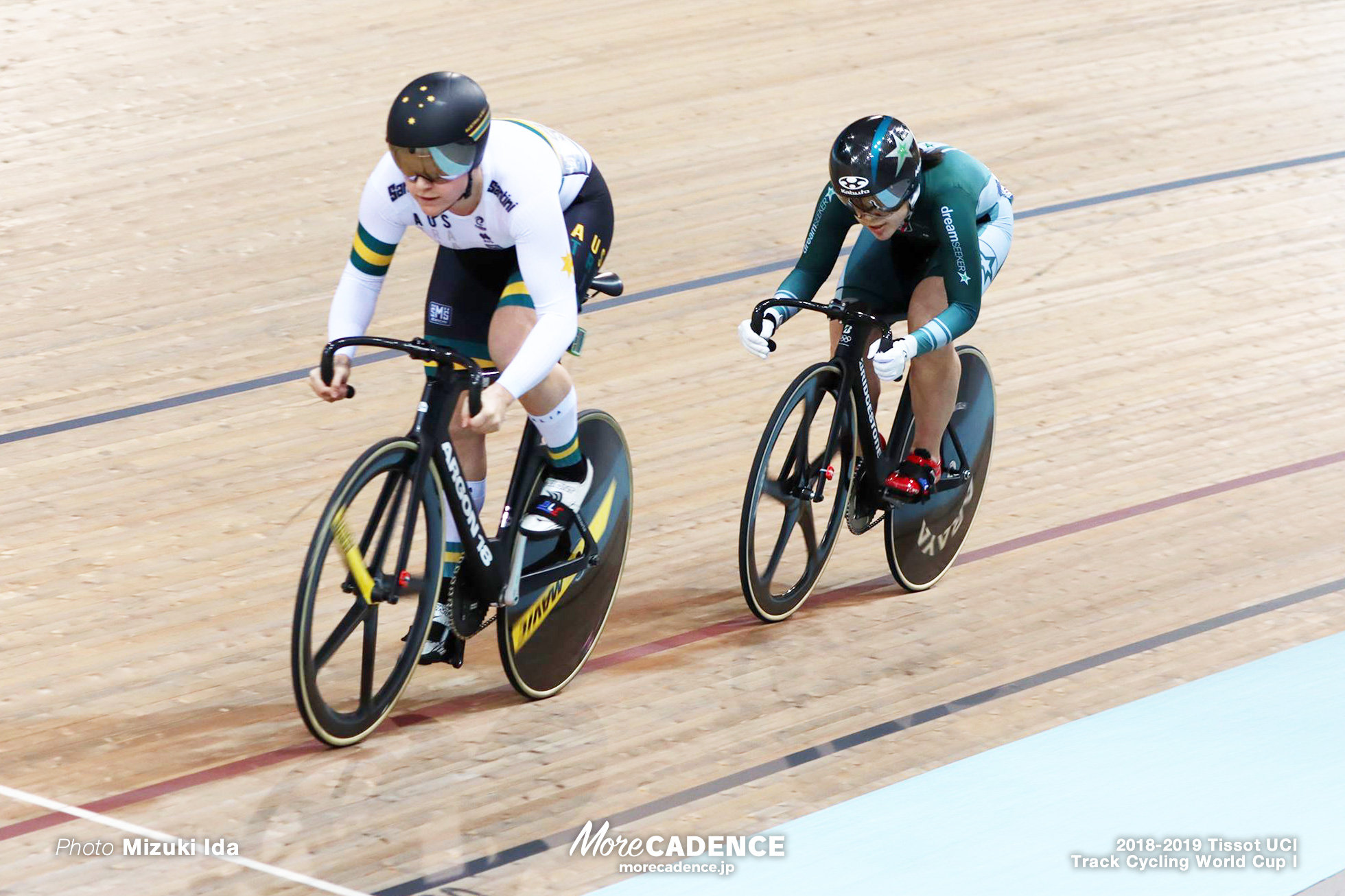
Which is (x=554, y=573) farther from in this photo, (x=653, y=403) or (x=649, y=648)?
(x=653, y=403)

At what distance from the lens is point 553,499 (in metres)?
2.94

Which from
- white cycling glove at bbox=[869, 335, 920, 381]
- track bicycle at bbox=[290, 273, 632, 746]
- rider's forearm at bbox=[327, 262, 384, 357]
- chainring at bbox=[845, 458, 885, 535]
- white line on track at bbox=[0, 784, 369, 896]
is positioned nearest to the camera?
white line on track at bbox=[0, 784, 369, 896]

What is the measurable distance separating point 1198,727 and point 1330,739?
26 cm

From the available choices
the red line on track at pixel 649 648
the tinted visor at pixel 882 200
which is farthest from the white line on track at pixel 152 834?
the tinted visor at pixel 882 200

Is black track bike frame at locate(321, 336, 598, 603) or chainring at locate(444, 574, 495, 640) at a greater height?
black track bike frame at locate(321, 336, 598, 603)

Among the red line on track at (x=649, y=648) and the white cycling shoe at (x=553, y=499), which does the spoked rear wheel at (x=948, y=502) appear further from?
the white cycling shoe at (x=553, y=499)

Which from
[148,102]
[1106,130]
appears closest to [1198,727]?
[1106,130]

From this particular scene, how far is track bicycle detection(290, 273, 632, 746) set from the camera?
2.53m

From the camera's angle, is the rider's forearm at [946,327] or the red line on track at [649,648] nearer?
the red line on track at [649,648]

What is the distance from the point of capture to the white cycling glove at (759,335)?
3.15 m

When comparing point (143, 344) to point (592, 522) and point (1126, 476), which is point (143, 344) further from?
point (1126, 476)

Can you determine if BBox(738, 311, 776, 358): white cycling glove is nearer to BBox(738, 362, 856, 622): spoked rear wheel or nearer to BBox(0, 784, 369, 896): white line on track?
BBox(738, 362, 856, 622): spoked rear wheel

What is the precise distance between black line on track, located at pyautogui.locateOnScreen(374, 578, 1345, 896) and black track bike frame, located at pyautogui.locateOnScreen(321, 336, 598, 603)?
1.56 ft

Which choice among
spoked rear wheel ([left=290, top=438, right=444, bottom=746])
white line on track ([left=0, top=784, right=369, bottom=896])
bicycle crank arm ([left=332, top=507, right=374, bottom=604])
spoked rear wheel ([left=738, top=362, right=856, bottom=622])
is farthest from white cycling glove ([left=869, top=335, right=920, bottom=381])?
white line on track ([left=0, top=784, right=369, bottom=896])
